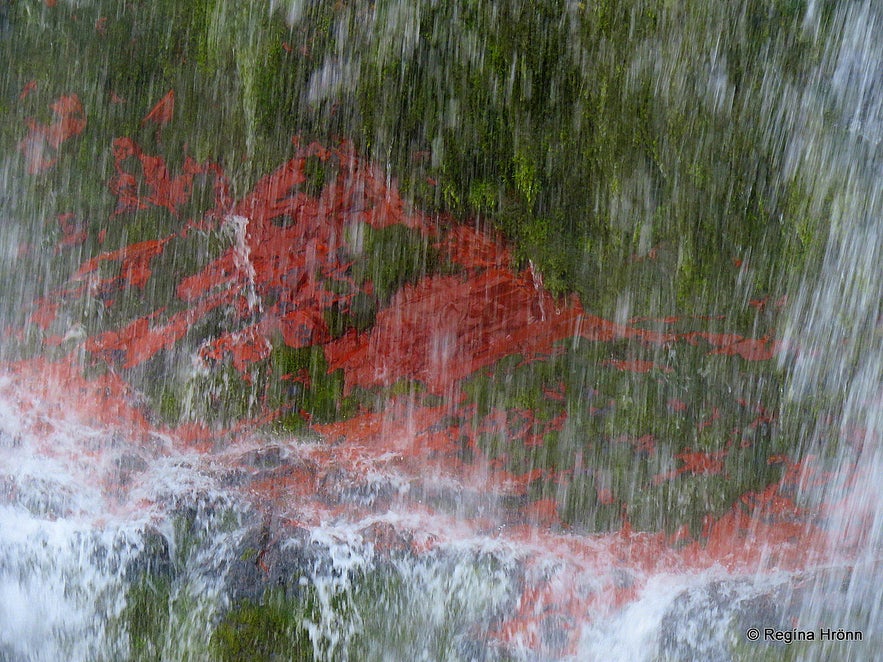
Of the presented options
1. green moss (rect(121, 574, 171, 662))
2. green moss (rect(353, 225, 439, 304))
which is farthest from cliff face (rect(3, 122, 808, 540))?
green moss (rect(121, 574, 171, 662))

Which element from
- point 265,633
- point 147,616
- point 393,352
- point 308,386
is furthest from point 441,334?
point 147,616

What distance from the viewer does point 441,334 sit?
340cm

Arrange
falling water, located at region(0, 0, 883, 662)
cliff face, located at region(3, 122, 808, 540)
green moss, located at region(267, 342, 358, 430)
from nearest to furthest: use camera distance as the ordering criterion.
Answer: falling water, located at region(0, 0, 883, 662), cliff face, located at region(3, 122, 808, 540), green moss, located at region(267, 342, 358, 430)

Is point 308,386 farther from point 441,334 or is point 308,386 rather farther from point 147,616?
point 147,616

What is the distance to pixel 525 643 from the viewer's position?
338cm

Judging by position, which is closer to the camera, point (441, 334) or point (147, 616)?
point (441, 334)

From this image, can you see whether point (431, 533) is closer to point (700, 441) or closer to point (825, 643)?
point (700, 441)

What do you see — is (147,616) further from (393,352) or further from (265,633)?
→ (393,352)

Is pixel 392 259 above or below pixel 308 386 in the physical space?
above

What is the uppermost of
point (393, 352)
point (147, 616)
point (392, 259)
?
point (392, 259)

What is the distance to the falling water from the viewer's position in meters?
3.22

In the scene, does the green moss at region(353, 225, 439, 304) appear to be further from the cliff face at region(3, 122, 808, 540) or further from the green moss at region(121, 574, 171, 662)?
the green moss at region(121, 574, 171, 662)

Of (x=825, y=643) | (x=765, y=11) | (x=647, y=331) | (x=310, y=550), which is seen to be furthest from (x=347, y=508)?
(x=765, y=11)

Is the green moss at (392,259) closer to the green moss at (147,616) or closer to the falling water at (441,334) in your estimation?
the falling water at (441,334)
